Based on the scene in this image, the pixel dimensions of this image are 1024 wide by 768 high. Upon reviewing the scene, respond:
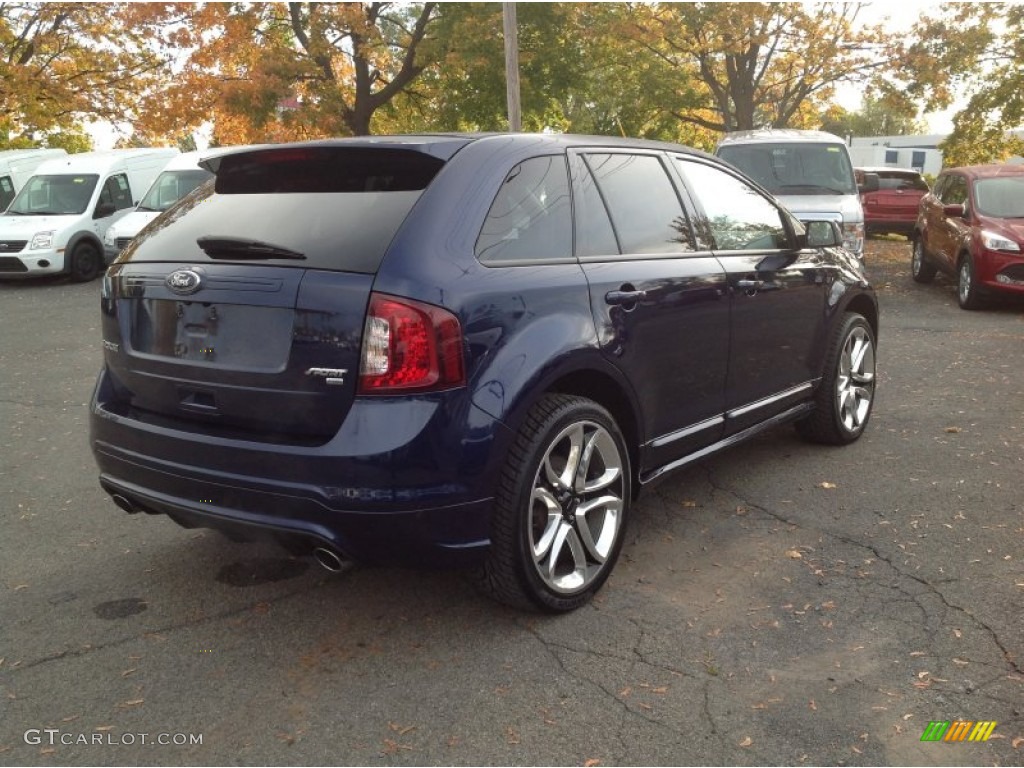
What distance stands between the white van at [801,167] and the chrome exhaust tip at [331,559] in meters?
9.85

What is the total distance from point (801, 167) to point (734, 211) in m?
8.54

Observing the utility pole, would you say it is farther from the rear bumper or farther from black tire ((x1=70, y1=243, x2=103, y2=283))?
the rear bumper

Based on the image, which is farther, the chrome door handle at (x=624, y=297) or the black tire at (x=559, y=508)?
the chrome door handle at (x=624, y=297)

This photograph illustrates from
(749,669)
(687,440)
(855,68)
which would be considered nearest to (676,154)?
(687,440)

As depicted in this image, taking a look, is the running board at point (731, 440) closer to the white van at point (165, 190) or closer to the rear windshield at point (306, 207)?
the rear windshield at point (306, 207)

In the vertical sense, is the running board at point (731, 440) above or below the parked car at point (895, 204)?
below

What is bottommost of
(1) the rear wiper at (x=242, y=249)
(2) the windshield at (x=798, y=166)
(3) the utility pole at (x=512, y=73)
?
(1) the rear wiper at (x=242, y=249)

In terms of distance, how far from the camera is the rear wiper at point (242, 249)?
326 centimetres

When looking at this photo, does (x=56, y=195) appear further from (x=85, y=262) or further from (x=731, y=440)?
(x=731, y=440)

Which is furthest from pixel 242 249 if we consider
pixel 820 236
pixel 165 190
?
pixel 165 190

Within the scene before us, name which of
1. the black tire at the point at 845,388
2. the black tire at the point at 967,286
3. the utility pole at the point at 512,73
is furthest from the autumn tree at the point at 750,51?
the black tire at the point at 845,388

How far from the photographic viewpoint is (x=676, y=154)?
4559mm

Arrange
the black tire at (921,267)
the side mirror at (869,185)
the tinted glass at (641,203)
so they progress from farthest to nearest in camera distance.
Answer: the black tire at (921,267) → the side mirror at (869,185) → the tinted glass at (641,203)

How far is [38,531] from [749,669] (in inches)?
129
